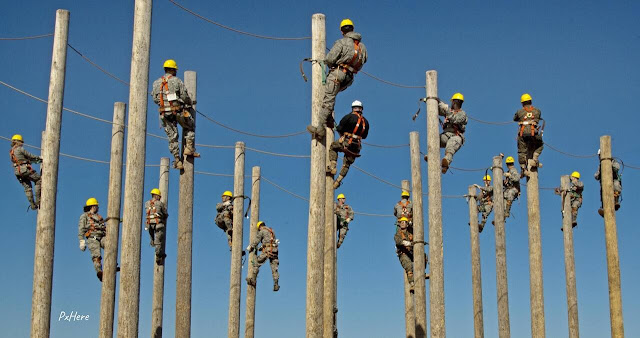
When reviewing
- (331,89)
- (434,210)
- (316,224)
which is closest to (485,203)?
(434,210)

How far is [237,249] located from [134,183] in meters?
7.19

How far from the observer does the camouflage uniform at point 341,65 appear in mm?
8977

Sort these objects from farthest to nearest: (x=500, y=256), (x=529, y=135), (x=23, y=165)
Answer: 1. (x=500, y=256)
2. (x=23, y=165)
3. (x=529, y=135)

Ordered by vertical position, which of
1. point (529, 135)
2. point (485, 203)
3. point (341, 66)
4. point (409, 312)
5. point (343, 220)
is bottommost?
point (409, 312)

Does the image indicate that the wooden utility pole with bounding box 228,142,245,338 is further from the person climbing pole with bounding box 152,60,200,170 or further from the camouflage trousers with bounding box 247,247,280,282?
the person climbing pole with bounding box 152,60,200,170

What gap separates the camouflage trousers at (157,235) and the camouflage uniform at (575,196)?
979 cm

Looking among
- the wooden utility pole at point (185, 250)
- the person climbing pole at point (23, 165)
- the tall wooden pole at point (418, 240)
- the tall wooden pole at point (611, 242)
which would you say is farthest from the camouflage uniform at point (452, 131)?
the person climbing pole at point (23, 165)

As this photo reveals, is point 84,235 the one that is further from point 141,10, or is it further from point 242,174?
point 141,10

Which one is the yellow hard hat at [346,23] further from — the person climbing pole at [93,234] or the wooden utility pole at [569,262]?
the wooden utility pole at [569,262]

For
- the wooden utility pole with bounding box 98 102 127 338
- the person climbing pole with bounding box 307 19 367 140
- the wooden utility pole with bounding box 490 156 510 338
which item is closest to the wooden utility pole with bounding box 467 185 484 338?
the wooden utility pole with bounding box 490 156 510 338

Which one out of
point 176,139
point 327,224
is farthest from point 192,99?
point 327,224

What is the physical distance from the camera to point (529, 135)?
13.1 m

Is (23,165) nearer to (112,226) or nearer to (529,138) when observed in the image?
(112,226)

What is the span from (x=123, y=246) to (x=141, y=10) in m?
2.40
